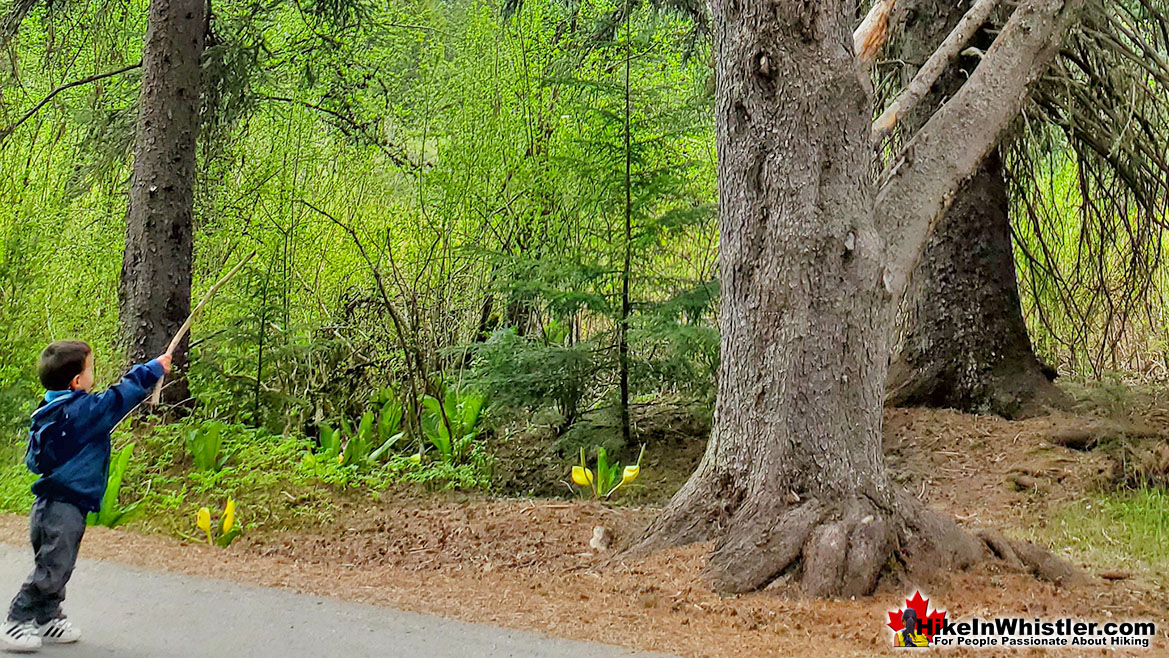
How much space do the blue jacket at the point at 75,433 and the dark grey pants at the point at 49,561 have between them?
0.21ft

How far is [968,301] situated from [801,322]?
4.42 m

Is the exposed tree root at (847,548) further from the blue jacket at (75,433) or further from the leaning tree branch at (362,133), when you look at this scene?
→ the leaning tree branch at (362,133)

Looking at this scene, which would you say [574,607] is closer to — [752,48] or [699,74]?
[752,48]

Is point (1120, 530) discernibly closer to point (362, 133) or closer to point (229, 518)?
point (229, 518)

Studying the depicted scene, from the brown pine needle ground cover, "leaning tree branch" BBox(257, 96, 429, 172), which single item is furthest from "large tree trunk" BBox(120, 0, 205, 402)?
the brown pine needle ground cover

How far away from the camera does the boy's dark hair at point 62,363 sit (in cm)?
445

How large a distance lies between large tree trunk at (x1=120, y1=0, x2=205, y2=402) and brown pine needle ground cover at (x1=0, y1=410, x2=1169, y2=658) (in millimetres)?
2495

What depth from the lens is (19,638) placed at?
414cm

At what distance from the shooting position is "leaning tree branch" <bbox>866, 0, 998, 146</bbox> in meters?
6.20

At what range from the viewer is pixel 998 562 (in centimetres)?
525

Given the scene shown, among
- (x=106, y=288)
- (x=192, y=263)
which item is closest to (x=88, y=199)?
(x=106, y=288)

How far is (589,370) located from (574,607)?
376 centimetres

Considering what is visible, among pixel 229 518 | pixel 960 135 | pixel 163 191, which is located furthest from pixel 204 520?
pixel 960 135

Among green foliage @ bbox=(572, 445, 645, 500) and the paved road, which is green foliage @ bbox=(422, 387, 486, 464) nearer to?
green foliage @ bbox=(572, 445, 645, 500)
